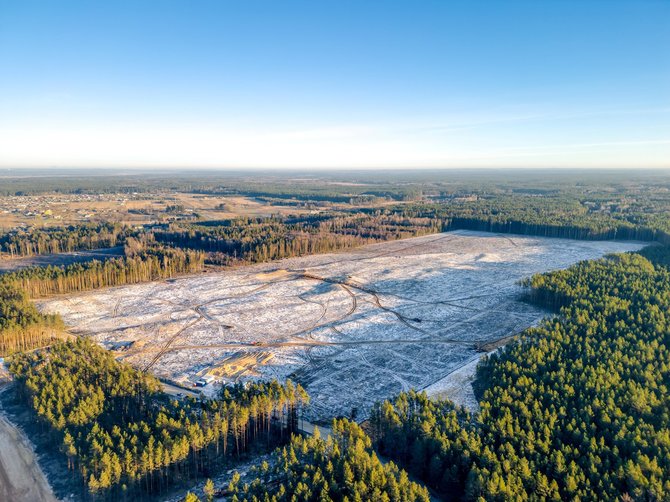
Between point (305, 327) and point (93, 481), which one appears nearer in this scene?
point (93, 481)

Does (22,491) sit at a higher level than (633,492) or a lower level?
lower

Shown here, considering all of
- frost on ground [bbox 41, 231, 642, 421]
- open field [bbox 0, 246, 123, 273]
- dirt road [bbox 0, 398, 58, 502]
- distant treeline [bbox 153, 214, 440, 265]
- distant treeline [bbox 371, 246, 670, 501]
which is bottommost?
Result: dirt road [bbox 0, 398, 58, 502]

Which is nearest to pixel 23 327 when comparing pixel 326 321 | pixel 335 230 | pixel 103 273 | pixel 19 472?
pixel 19 472

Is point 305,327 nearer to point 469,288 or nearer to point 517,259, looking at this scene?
point 469,288

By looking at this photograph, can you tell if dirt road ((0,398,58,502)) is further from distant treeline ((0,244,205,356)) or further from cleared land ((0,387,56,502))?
distant treeline ((0,244,205,356))

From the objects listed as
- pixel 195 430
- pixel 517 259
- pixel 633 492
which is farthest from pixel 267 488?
pixel 517 259

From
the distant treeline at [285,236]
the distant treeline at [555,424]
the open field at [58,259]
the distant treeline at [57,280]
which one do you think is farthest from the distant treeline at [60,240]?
the distant treeline at [555,424]

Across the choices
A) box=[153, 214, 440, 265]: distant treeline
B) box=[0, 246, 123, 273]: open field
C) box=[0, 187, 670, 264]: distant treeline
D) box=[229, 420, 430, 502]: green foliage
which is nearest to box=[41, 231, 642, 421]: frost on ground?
box=[153, 214, 440, 265]: distant treeline
